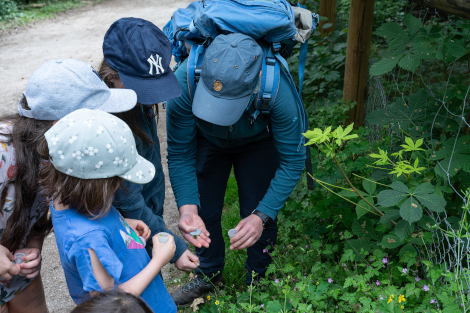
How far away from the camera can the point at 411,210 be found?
182 cm

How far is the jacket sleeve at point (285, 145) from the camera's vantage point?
2.05 m

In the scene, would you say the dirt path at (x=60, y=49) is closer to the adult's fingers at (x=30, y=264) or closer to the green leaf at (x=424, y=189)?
the adult's fingers at (x=30, y=264)

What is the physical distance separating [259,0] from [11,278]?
68.7 inches

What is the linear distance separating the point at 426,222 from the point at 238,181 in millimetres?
1130

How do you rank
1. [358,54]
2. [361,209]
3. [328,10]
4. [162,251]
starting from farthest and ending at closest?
1. [328,10]
2. [358,54]
3. [361,209]
4. [162,251]

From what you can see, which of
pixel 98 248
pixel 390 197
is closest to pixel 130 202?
pixel 98 248

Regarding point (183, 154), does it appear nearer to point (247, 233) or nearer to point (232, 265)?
point (247, 233)

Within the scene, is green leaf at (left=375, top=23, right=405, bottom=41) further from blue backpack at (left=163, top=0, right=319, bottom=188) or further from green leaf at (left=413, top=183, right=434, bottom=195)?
green leaf at (left=413, top=183, right=434, bottom=195)

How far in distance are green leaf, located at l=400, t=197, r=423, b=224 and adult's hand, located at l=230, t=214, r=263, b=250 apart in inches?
30.9

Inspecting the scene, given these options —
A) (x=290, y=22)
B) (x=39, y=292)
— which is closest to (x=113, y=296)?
(x=39, y=292)

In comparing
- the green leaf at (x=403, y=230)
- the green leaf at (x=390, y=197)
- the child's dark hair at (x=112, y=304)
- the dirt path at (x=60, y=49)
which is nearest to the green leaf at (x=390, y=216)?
the green leaf at (x=403, y=230)

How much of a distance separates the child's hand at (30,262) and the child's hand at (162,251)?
1.75 ft

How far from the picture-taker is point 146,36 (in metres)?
1.82

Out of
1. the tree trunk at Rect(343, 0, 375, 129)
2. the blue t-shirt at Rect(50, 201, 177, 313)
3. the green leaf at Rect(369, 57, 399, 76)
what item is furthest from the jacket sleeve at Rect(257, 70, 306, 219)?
the tree trunk at Rect(343, 0, 375, 129)
